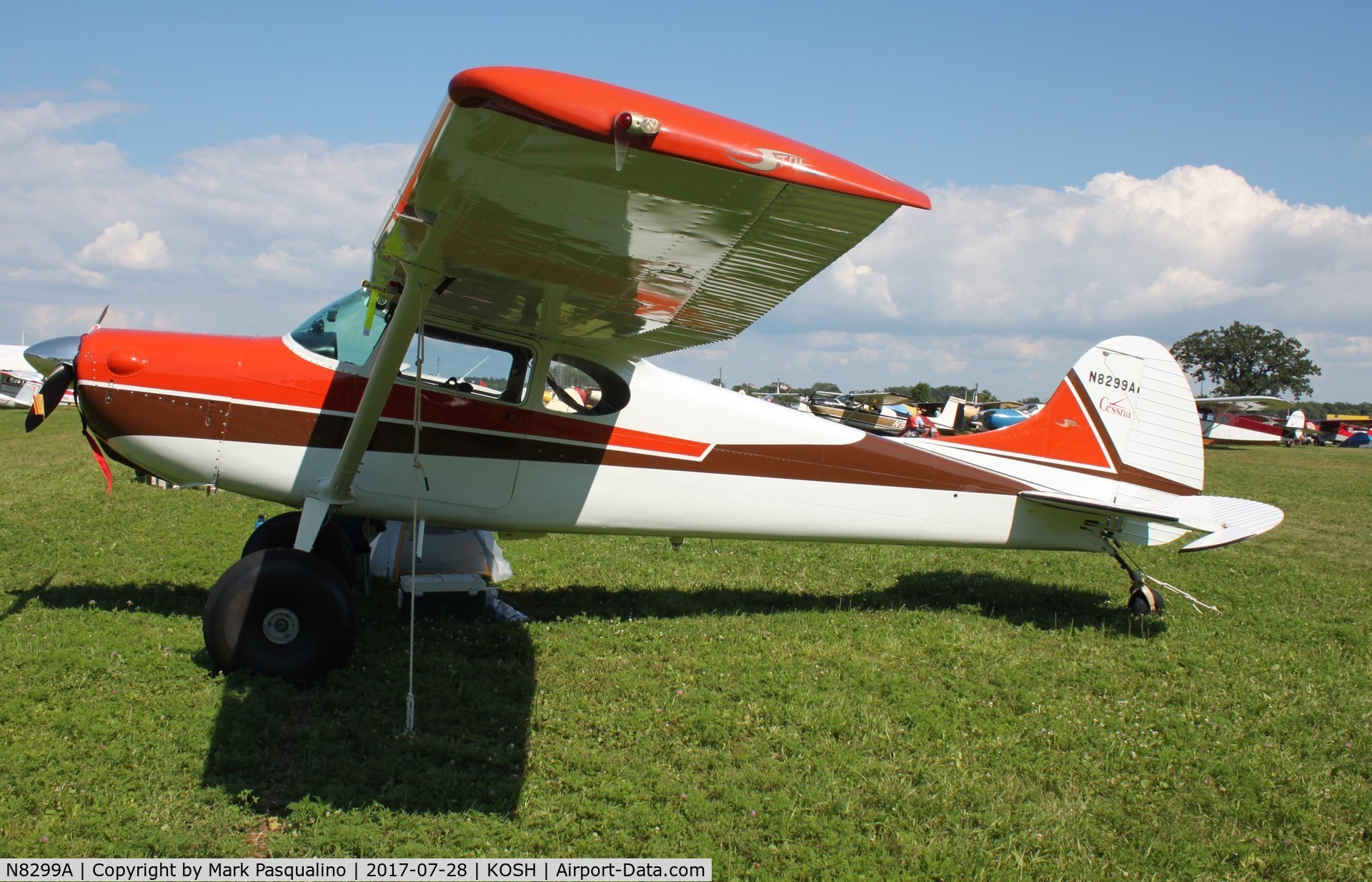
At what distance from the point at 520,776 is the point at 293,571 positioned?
179 centimetres

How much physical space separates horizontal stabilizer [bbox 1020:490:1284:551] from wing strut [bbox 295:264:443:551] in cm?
476

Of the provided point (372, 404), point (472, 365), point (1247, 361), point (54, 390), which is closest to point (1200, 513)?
point (472, 365)

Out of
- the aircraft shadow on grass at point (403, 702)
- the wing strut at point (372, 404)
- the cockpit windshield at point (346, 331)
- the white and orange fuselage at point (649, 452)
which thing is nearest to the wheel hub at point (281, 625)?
the aircraft shadow on grass at point (403, 702)

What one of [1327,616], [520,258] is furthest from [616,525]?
[1327,616]

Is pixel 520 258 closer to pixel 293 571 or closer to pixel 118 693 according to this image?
pixel 293 571

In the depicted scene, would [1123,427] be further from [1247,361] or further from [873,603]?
[1247,361]

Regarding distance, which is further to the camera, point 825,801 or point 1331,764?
point 1331,764

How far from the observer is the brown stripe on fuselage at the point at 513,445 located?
4867 mm

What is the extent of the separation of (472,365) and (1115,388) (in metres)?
5.15

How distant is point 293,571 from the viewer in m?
4.46

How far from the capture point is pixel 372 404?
443 centimetres

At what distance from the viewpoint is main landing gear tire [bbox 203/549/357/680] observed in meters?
4.40

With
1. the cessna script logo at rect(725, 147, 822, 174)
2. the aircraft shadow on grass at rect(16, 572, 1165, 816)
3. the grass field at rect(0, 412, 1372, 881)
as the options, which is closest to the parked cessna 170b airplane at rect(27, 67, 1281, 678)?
the cessna script logo at rect(725, 147, 822, 174)

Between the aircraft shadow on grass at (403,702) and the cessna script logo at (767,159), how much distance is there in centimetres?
269
